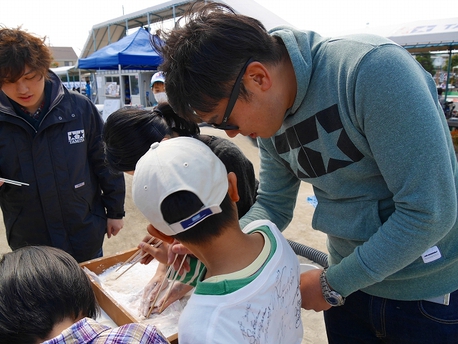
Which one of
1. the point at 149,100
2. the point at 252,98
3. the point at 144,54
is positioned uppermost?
the point at 252,98

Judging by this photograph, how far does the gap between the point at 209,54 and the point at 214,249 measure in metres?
0.50

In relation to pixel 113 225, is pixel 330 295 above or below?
above

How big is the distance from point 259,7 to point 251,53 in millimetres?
10860

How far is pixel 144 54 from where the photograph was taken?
286 inches

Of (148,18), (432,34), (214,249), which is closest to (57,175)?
(214,249)

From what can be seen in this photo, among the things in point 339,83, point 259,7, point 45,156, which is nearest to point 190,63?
point 339,83

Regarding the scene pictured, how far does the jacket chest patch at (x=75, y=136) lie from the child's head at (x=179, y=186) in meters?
1.35

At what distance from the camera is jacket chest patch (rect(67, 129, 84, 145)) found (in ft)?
6.83

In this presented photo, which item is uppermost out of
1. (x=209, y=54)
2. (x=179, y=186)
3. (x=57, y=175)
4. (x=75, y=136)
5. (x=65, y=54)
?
(x=209, y=54)

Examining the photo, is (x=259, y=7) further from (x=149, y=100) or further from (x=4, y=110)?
(x=4, y=110)

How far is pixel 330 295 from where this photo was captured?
3.42ft

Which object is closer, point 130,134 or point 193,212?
point 193,212

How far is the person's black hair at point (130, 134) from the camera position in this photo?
169cm

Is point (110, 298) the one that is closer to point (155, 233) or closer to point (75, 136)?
point (155, 233)
